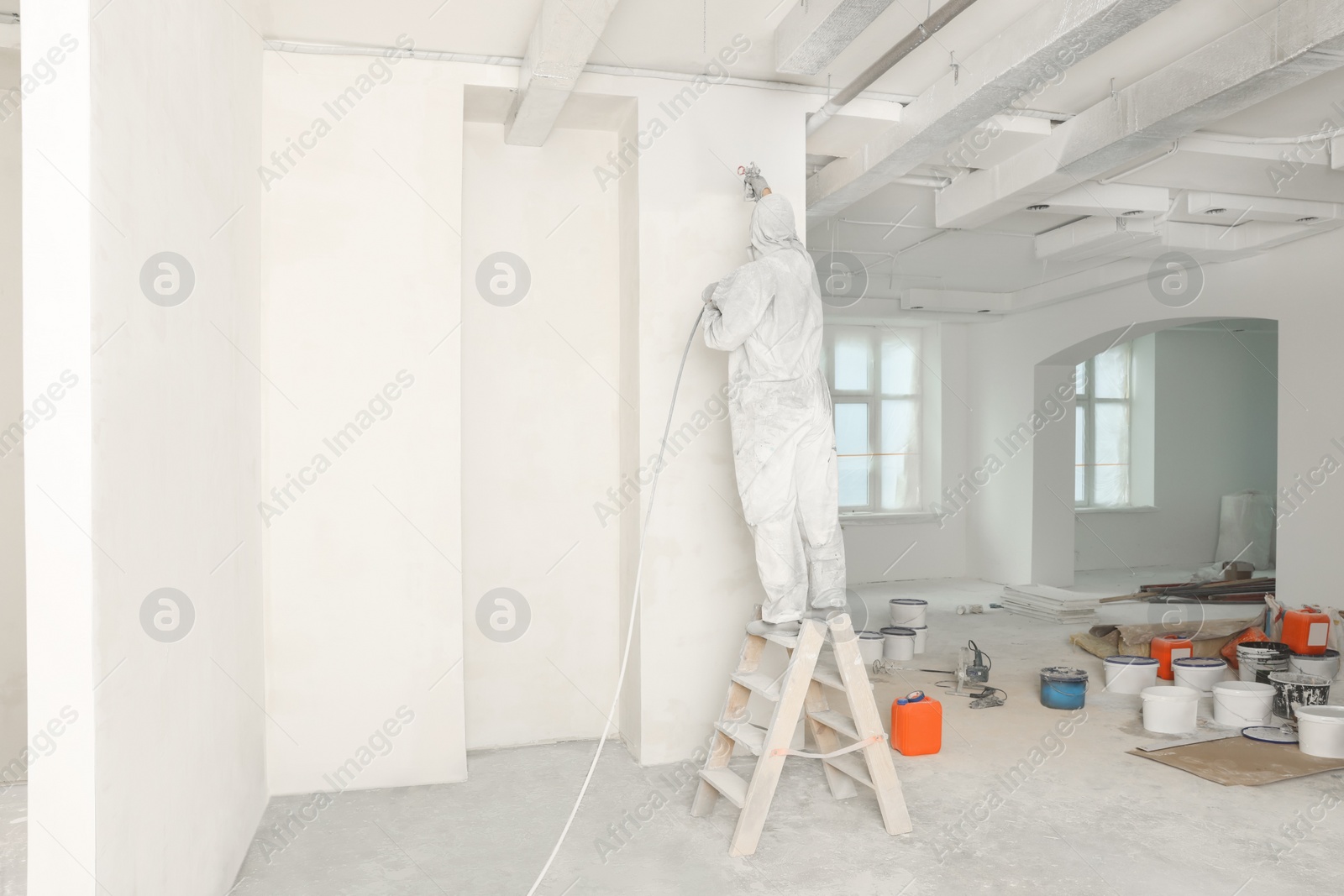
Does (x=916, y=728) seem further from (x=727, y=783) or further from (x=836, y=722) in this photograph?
(x=727, y=783)

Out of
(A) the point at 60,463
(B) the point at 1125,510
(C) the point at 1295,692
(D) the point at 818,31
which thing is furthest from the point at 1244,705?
(B) the point at 1125,510

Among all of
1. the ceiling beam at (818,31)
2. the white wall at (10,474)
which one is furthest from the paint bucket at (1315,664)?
the white wall at (10,474)

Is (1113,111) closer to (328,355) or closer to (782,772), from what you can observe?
(782,772)

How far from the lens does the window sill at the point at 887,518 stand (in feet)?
28.7

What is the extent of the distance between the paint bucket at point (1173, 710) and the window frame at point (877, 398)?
189 inches

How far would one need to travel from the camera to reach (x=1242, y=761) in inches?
146

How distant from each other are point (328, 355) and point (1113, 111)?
322 centimetres

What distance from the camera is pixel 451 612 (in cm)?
351

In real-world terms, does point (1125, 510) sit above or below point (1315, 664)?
above

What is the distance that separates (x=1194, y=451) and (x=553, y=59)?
31.0 feet

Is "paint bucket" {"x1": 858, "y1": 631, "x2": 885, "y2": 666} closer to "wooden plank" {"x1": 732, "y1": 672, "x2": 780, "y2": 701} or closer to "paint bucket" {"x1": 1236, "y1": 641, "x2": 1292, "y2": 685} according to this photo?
"paint bucket" {"x1": 1236, "y1": 641, "x2": 1292, "y2": 685}

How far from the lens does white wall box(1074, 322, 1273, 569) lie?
998cm

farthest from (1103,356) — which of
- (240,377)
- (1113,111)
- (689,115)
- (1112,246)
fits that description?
(240,377)

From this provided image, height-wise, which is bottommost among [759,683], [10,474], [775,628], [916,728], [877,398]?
[916,728]
